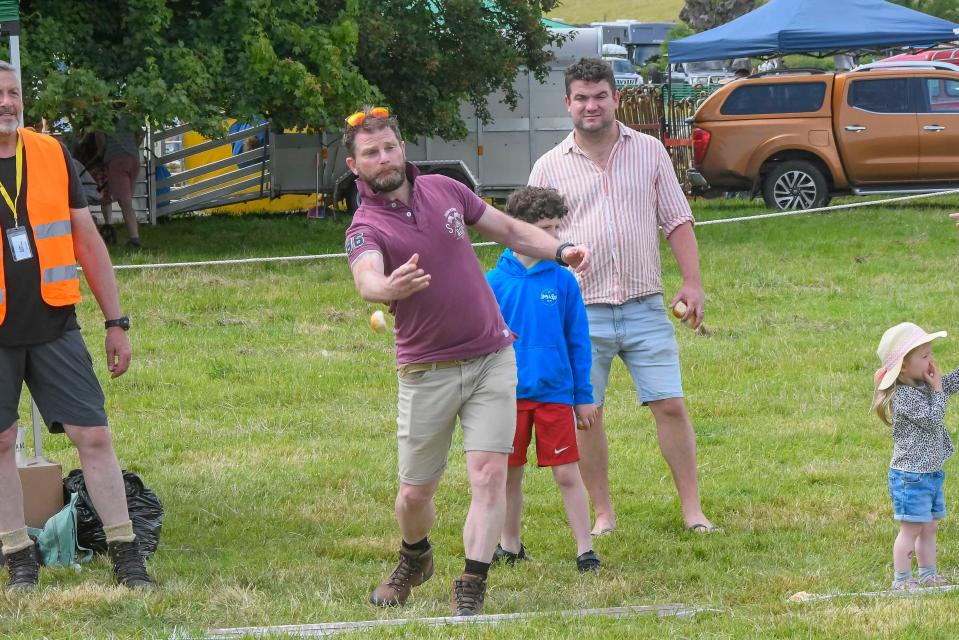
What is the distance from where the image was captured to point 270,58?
48.0 ft

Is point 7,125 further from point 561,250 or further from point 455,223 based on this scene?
point 561,250

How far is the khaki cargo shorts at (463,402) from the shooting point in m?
4.96

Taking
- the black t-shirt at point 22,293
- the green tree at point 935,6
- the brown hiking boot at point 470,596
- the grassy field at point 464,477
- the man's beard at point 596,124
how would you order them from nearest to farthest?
the brown hiking boot at point 470,596 < the grassy field at point 464,477 < the black t-shirt at point 22,293 < the man's beard at point 596,124 < the green tree at point 935,6

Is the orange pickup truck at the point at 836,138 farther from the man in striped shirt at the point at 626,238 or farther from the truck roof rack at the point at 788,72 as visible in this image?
the man in striped shirt at the point at 626,238

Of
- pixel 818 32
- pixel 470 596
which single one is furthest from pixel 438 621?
pixel 818 32

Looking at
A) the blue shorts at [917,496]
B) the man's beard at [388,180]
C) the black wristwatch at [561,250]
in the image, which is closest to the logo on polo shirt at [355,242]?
the man's beard at [388,180]

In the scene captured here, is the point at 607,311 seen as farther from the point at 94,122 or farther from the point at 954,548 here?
the point at 94,122

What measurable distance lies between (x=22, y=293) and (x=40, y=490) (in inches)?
44.0

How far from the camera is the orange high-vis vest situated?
17.1 ft

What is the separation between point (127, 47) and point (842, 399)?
30.1 ft

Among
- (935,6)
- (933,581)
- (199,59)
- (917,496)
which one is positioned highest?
(935,6)

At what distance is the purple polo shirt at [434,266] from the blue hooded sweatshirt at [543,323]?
2.03 ft

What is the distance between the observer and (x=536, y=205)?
5441mm

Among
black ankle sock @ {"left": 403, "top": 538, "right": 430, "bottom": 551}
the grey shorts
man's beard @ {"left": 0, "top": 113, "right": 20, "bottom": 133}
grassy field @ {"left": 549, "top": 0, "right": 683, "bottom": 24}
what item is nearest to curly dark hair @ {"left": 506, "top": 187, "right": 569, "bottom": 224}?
black ankle sock @ {"left": 403, "top": 538, "right": 430, "bottom": 551}
